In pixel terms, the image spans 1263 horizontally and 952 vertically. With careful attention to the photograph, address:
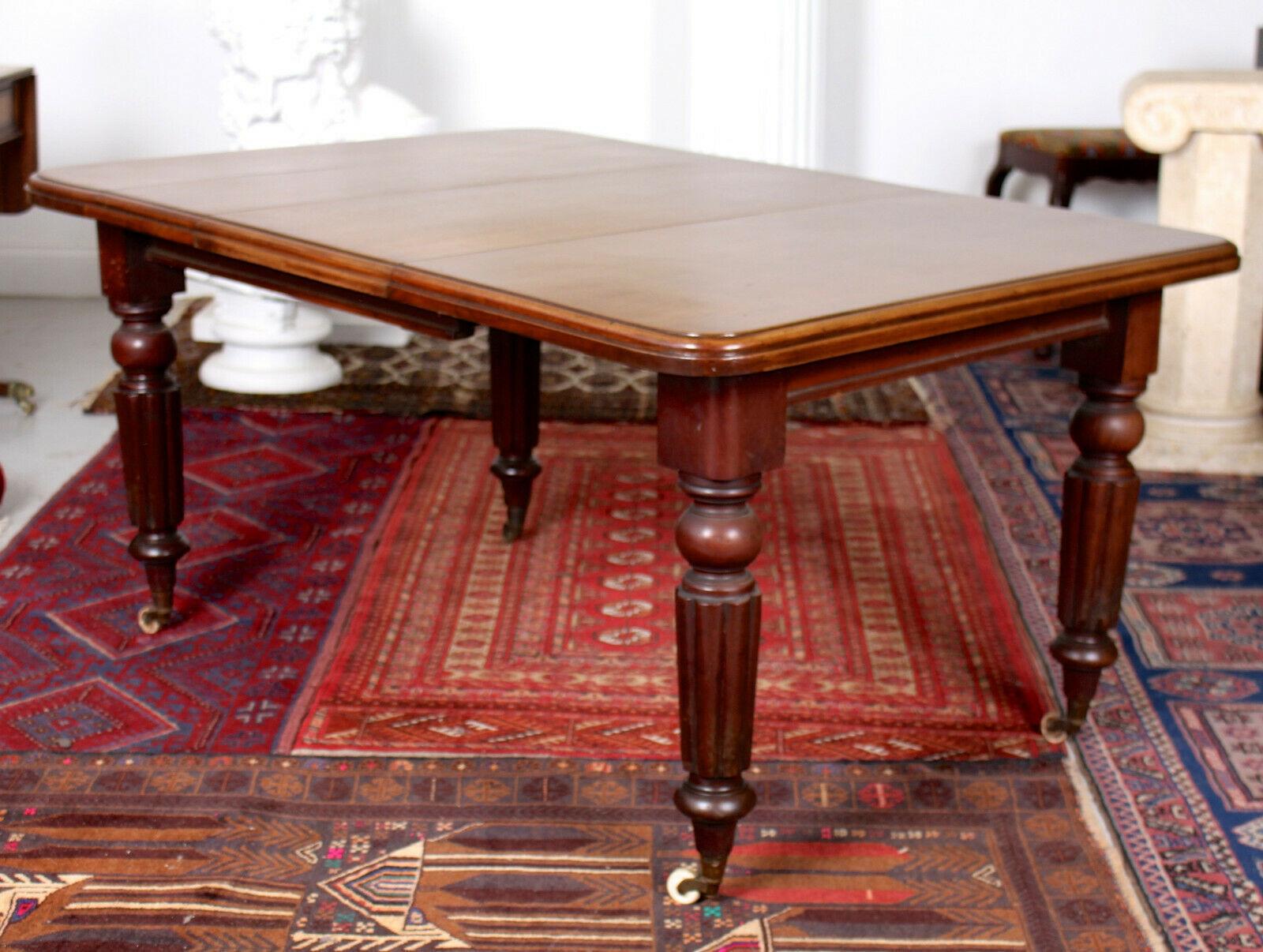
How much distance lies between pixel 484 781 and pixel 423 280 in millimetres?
991

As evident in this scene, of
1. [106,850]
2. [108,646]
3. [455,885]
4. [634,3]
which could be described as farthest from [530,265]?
[634,3]

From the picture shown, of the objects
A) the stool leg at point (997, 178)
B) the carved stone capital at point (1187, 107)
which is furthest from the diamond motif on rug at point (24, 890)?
the stool leg at point (997, 178)

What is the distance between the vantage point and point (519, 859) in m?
2.60

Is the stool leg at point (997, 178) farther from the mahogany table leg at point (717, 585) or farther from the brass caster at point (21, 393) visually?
the mahogany table leg at point (717, 585)

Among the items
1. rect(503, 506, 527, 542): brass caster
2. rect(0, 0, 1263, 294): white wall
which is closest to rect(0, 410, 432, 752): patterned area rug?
rect(503, 506, 527, 542): brass caster

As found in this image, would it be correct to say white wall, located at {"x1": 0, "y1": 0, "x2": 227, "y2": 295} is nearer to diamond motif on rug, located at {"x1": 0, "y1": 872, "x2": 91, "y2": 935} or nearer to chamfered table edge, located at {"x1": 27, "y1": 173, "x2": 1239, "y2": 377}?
chamfered table edge, located at {"x1": 27, "y1": 173, "x2": 1239, "y2": 377}

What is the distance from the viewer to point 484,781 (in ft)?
9.31

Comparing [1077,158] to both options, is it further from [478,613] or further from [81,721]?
[81,721]

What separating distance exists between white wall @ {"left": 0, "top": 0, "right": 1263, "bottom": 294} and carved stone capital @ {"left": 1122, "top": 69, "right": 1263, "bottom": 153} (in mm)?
2104

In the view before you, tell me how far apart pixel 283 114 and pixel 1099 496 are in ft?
10.9

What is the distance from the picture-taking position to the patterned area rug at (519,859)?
95.0 inches

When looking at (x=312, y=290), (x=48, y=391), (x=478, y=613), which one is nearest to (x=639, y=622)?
(x=478, y=613)

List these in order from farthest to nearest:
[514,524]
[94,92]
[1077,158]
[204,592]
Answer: [94,92]
[1077,158]
[514,524]
[204,592]

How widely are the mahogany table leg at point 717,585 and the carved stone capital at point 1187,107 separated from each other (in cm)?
288
